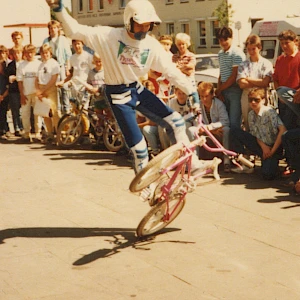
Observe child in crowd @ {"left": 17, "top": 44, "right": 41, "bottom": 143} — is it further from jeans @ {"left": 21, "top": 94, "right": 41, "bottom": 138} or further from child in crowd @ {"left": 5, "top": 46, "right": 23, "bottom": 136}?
child in crowd @ {"left": 5, "top": 46, "right": 23, "bottom": 136}

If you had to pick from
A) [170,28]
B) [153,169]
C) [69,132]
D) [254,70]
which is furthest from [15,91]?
[170,28]

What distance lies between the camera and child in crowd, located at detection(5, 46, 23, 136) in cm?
1594

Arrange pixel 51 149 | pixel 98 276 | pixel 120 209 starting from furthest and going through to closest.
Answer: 1. pixel 51 149
2. pixel 120 209
3. pixel 98 276

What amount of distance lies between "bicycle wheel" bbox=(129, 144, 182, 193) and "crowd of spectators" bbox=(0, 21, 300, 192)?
50 cm

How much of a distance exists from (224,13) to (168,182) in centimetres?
4917

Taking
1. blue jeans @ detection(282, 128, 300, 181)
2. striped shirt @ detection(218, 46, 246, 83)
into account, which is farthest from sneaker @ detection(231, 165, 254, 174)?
striped shirt @ detection(218, 46, 246, 83)

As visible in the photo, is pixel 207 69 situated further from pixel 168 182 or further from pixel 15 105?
pixel 168 182

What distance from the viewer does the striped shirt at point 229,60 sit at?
11.8 m

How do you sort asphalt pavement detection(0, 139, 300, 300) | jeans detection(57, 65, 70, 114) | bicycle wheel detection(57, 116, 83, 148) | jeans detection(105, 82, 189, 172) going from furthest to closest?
jeans detection(57, 65, 70, 114), bicycle wheel detection(57, 116, 83, 148), jeans detection(105, 82, 189, 172), asphalt pavement detection(0, 139, 300, 300)

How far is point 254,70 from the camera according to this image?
37.4 ft

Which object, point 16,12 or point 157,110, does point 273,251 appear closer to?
point 157,110

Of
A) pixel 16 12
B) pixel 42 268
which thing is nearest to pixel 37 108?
pixel 42 268

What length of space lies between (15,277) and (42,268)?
0.31m

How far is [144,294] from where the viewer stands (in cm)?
620
